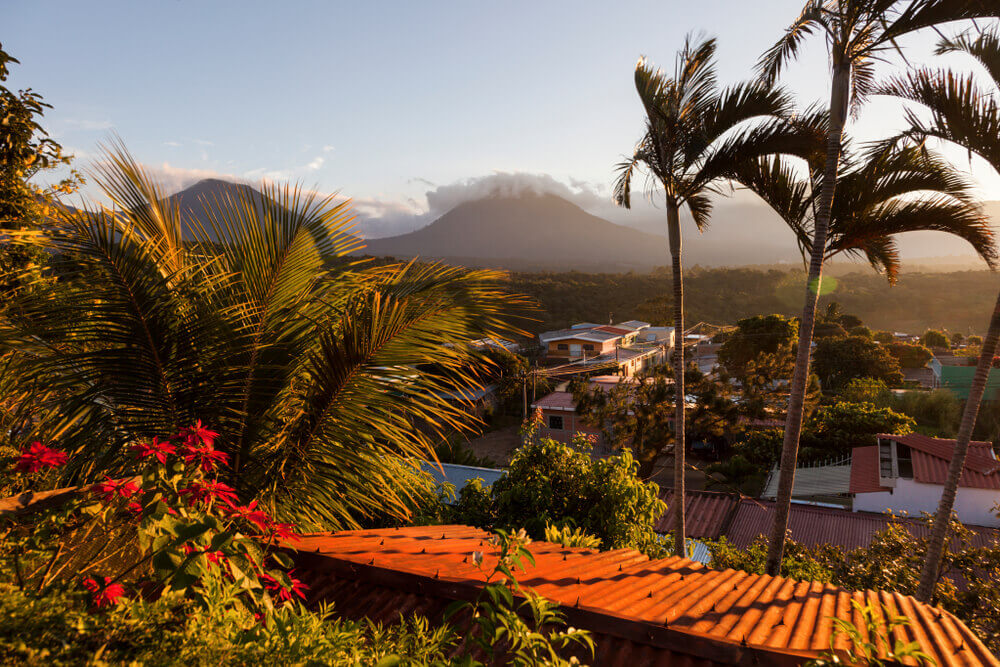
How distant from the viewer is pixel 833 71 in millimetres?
5770

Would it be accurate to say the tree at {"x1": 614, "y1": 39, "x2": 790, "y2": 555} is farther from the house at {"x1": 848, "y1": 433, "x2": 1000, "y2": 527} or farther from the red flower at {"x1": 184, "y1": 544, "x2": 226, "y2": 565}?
the house at {"x1": 848, "y1": 433, "x2": 1000, "y2": 527}

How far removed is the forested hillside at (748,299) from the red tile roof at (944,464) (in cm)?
4237

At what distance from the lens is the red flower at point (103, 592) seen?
1589 mm

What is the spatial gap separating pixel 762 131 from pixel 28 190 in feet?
24.8

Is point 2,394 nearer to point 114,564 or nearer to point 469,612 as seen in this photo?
point 114,564

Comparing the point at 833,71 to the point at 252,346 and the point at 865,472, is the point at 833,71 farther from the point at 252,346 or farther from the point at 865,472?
the point at 865,472

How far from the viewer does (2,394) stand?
2742 mm

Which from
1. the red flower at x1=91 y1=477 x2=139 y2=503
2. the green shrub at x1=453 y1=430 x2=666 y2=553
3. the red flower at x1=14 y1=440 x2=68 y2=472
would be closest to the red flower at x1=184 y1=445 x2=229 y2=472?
the red flower at x1=91 y1=477 x2=139 y2=503

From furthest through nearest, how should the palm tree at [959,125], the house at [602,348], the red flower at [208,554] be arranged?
the house at [602,348] → the palm tree at [959,125] → the red flower at [208,554]

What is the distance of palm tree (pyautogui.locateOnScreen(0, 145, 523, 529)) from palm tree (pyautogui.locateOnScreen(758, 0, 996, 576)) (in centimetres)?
480

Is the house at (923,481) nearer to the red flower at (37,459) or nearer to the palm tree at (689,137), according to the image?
the palm tree at (689,137)

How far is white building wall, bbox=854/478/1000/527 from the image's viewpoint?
45.0ft

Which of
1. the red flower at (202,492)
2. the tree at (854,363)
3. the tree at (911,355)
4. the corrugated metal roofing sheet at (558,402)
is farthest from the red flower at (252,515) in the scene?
the tree at (911,355)

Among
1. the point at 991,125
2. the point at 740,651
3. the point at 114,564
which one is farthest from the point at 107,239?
the point at 991,125
